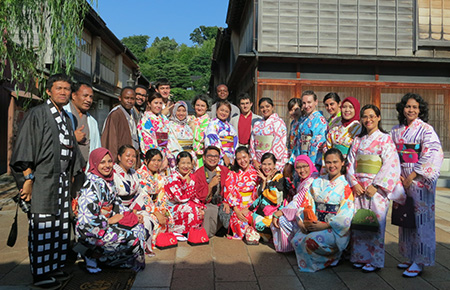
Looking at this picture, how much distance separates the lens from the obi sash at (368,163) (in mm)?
3758

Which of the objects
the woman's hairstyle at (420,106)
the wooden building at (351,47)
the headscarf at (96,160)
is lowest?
the headscarf at (96,160)

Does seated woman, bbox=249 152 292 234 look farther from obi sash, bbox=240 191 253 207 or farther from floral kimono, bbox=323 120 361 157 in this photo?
floral kimono, bbox=323 120 361 157

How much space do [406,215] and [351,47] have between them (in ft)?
24.8

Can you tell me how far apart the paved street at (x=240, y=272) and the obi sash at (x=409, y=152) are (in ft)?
3.90

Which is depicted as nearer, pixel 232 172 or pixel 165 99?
pixel 232 172

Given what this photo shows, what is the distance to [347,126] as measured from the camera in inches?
169

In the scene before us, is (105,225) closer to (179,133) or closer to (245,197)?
(245,197)

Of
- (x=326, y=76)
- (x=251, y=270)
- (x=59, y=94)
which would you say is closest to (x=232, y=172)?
(x=251, y=270)

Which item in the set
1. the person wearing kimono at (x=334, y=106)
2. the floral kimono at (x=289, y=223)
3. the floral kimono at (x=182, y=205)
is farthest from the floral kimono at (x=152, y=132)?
the person wearing kimono at (x=334, y=106)

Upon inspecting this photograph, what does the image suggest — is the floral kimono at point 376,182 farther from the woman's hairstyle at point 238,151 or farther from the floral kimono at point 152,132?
the floral kimono at point 152,132

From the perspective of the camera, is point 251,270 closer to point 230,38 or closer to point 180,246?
point 180,246

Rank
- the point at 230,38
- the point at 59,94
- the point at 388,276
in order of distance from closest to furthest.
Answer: the point at 59,94, the point at 388,276, the point at 230,38

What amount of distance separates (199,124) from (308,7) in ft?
20.0

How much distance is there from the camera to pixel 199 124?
5957 mm
